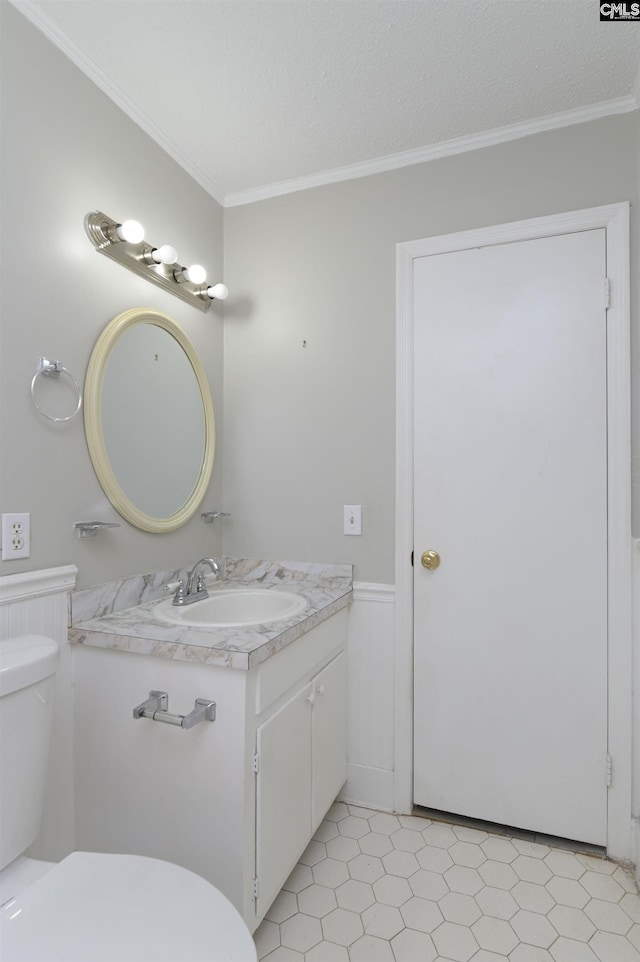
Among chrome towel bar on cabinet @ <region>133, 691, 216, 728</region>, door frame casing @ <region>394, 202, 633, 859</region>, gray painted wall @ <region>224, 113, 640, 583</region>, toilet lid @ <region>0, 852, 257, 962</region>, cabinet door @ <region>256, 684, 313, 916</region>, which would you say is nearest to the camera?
toilet lid @ <region>0, 852, 257, 962</region>

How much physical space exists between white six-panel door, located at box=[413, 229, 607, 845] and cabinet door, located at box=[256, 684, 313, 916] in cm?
53

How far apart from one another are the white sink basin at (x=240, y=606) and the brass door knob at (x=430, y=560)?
0.46m

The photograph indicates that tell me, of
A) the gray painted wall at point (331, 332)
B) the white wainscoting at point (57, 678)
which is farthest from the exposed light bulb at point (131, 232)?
the white wainscoting at point (57, 678)

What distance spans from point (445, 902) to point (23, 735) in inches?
48.6

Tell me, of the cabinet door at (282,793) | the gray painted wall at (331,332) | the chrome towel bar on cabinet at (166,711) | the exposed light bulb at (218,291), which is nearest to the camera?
the chrome towel bar on cabinet at (166,711)

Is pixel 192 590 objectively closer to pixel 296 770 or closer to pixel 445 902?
pixel 296 770

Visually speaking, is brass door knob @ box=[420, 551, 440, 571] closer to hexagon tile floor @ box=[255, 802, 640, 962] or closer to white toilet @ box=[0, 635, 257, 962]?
hexagon tile floor @ box=[255, 802, 640, 962]

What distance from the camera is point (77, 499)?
1.44m

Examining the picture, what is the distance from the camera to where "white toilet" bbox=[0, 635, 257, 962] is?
81 centimetres

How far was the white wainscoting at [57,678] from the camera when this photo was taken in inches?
49.8

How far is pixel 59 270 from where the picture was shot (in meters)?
1.38

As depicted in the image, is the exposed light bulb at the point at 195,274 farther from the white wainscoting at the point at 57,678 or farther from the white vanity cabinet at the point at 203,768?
the white vanity cabinet at the point at 203,768

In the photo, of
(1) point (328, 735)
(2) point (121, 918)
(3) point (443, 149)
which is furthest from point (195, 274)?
(2) point (121, 918)

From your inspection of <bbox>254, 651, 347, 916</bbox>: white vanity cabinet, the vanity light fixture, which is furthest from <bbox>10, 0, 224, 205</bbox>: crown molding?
<bbox>254, 651, 347, 916</bbox>: white vanity cabinet
